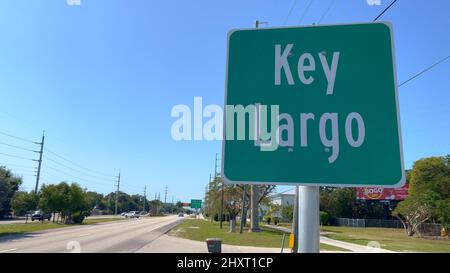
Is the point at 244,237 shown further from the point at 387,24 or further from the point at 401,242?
the point at 387,24

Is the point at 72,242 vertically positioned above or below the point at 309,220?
below

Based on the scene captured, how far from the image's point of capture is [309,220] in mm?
2057


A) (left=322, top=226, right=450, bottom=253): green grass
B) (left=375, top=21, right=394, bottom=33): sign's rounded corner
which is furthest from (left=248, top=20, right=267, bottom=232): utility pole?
(left=375, top=21, right=394, bottom=33): sign's rounded corner

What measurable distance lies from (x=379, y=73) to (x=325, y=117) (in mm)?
369

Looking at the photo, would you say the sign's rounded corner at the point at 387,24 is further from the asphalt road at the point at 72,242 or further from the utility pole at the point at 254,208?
the utility pole at the point at 254,208

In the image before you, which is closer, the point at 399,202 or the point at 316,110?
the point at 316,110

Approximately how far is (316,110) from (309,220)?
1.80 ft

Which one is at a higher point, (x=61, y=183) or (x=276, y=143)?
(x=61, y=183)

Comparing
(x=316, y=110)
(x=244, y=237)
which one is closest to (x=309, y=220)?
(x=316, y=110)

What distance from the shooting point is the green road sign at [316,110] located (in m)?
2.02

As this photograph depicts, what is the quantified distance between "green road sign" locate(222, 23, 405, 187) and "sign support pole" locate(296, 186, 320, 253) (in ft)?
0.25
